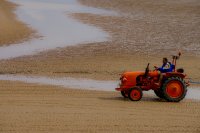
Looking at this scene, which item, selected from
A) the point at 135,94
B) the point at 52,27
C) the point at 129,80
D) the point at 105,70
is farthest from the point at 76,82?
the point at 52,27

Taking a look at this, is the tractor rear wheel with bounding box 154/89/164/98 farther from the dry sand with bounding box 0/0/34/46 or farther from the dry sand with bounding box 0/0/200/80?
the dry sand with bounding box 0/0/34/46

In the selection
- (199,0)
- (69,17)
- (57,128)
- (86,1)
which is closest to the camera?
(57,128)

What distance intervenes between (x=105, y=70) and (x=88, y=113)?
5.64 metres

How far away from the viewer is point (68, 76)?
14820 mm

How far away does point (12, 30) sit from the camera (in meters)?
24.2

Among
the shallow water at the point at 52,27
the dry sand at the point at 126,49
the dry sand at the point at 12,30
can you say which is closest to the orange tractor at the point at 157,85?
the dry sand at the point at 126,49

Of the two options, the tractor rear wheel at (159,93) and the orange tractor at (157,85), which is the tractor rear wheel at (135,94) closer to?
the orange tractor at (157,85)

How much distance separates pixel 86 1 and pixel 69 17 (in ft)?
32.4

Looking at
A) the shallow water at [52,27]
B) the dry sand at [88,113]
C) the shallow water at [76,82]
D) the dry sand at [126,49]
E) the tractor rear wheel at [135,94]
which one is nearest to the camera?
the dry sand at [88,113]

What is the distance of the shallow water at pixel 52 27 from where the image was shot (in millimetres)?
20266

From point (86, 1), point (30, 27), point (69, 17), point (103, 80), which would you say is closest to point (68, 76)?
point (103, 80)

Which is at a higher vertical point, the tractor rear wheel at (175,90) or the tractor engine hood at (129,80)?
the tractor engine hood at (129,80)

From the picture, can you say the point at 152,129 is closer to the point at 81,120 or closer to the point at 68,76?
the point at 81,120

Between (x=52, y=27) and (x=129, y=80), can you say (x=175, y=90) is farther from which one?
(x=52, y=27)
